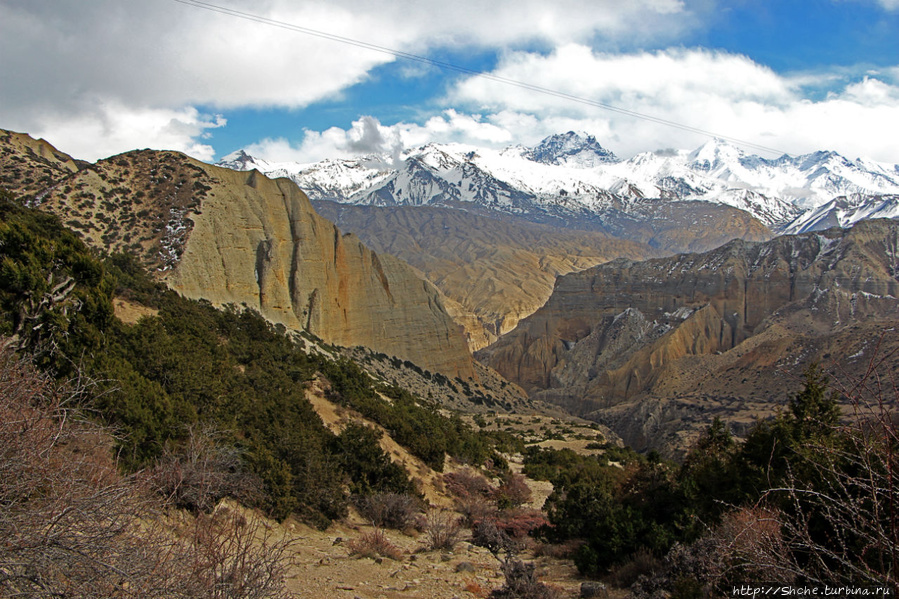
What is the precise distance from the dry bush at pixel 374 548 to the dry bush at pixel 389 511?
287 centimetres

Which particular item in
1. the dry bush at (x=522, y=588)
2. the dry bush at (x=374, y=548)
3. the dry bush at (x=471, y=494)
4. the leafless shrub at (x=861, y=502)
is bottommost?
the dry bush at (x=471, y=494)

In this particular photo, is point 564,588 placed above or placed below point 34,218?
below

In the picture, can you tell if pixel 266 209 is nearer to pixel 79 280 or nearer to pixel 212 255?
pixel 212 255

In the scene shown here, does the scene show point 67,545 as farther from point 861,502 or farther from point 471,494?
point 471,494

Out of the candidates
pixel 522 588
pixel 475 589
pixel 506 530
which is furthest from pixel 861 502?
pixel 506 530

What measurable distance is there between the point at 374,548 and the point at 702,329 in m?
107

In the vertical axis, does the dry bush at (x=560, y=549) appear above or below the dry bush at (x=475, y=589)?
below

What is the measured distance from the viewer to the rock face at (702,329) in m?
70.2

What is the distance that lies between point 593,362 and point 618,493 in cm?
10514

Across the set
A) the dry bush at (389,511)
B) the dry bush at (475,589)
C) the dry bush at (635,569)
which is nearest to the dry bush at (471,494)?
the dry bush at (389,511)

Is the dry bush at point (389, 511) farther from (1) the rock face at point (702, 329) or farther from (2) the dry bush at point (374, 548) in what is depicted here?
(1) the rock face at point (702, 329)

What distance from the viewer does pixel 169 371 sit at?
53.6 ft

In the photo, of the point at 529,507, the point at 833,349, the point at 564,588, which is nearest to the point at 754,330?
the point at 833,349

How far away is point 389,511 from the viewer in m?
17.0
